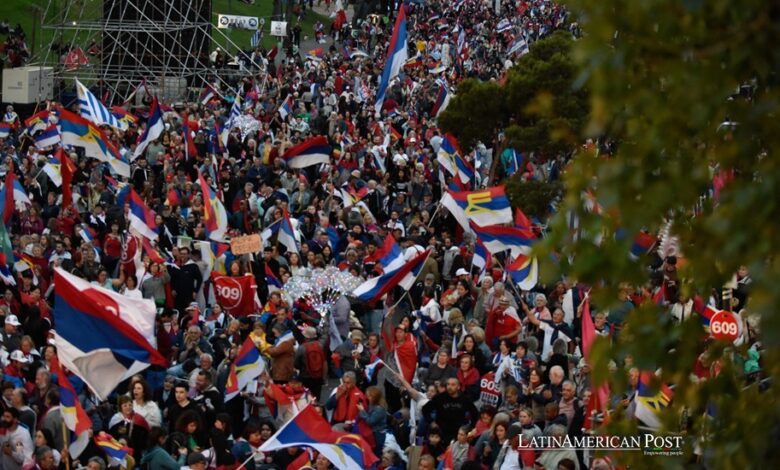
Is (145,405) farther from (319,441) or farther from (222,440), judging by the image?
(319,441)

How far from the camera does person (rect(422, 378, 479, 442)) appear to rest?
1285 cm

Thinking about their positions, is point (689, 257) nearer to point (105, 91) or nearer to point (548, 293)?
point (548, 293)

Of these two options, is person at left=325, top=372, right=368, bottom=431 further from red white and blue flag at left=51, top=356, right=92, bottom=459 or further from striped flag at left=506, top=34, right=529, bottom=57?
striped flag at left=506, top=34, right=529, bottom=57

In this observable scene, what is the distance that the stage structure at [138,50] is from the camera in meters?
40.9

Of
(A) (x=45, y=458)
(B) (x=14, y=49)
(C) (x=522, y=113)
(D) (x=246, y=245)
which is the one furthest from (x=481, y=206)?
(B) (x=14, y=49)

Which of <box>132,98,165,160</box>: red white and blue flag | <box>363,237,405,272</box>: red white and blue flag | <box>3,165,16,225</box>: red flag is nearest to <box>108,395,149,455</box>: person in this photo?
<box>363,237,405,272</box>: red white and blue flag

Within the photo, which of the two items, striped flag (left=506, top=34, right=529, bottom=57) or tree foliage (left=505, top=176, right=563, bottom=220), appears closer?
tree foliage (left=505, top=176, right=563, bottom=220)

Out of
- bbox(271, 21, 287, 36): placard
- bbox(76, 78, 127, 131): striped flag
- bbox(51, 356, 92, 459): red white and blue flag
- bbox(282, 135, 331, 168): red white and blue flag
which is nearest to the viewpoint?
bbox(51, 356, 92, 459): red white and blue flag

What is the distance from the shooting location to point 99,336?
42.0 feet

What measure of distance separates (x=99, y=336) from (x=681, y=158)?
878cm

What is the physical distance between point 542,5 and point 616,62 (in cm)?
6994

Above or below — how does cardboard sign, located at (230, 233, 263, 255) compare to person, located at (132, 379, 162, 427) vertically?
above

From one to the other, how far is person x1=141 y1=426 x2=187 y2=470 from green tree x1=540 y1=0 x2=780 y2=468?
7.42 m

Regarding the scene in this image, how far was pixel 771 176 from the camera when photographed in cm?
438
